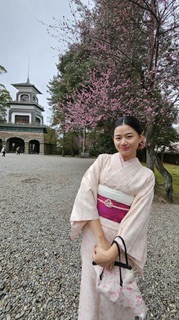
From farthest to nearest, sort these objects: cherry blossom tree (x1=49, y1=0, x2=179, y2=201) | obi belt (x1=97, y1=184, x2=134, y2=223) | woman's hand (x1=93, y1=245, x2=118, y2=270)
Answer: cherry blossom tree (x1=49, y1=0, x2=179, y2=201) → obi belt (x1=97, y1=184, x2=134, y2=223) → woman's hand (x1=93, y1=245, x2=118, y2=270)

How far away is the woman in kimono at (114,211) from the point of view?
1.05 metres

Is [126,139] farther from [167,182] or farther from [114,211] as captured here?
[167,182]

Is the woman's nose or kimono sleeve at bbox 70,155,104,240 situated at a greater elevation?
the woman's nose

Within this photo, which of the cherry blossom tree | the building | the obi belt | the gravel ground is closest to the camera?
the obi belt

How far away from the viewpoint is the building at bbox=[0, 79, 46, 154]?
98.3 ft

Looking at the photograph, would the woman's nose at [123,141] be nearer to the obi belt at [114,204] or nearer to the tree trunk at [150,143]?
the obi belt at [114,204]

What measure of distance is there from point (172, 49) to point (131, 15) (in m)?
1.44

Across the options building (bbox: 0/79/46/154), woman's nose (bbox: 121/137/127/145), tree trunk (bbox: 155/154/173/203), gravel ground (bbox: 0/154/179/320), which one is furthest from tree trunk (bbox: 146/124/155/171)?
building (bbox: 0/79/46/154)

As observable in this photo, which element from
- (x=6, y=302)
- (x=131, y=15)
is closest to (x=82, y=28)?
(x=131, y=15)

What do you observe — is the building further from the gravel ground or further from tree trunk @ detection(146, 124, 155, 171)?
the gravel ground

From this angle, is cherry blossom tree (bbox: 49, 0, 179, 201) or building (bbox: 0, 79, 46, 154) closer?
cherry blossom tree (bbox: 49, 0, 179, 201)

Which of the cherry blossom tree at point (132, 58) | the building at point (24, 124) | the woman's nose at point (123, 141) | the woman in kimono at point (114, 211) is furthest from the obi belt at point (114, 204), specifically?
the building at point (24, 124)

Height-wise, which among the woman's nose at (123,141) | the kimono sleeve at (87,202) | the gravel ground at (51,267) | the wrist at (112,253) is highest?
the woman's nose at (123,141)

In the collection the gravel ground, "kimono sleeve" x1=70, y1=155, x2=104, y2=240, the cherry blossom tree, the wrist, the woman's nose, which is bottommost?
the gravel ground
